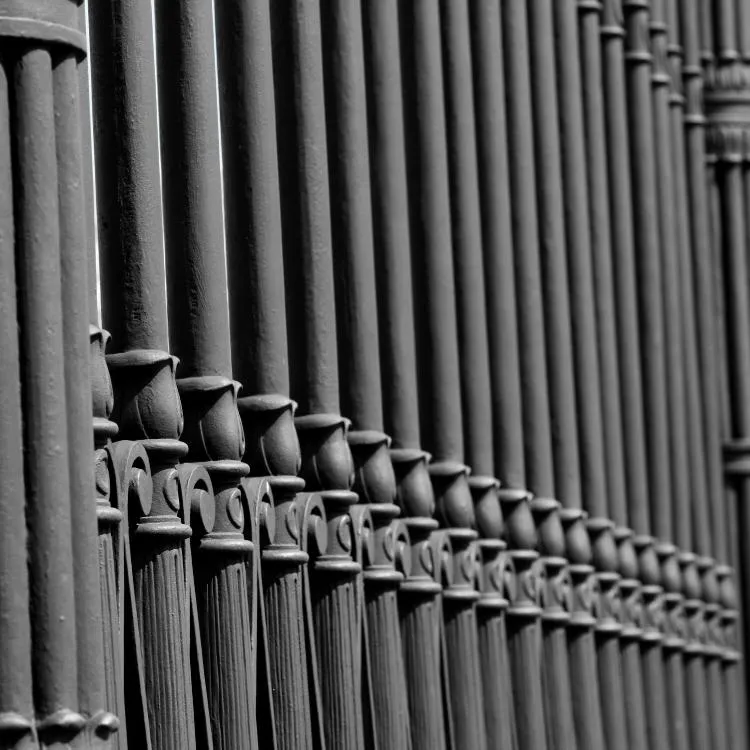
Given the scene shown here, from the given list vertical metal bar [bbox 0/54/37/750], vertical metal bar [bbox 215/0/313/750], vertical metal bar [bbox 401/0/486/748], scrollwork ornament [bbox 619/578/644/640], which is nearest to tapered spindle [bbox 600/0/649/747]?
scrollwork ornament [bbox 619/578/644/640]

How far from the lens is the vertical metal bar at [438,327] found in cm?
334

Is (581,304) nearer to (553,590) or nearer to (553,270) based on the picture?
(553,270)

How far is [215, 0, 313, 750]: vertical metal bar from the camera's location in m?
2.69

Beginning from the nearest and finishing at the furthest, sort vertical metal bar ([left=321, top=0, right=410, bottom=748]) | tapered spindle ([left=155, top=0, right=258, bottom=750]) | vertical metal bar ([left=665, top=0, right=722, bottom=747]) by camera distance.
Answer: tapered spindle ([left=155, top=0, right=258, bottom=750]) < vertical metal bar ([left=321, top=0, right=410, bottom=748]) < vertical metal bar ([left=665, top=0, right=722, bottom=747])

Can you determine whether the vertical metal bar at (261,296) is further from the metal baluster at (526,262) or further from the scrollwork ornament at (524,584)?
the metal baluster at (526,262)

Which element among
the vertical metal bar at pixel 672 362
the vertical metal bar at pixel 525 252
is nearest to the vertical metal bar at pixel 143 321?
the vertical metal bar at pixel 525 252

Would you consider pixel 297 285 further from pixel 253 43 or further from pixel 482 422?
pixel 482 422

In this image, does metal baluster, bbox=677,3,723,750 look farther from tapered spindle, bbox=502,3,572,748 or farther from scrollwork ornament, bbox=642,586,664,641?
tapered spindle, bbox=502,3,572,748

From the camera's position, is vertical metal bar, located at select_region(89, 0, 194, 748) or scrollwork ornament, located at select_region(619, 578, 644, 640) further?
scrollwork ornament, located at select_region(619, 578, 644, 640)

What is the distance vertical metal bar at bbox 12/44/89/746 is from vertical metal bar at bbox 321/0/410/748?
97 centimetres

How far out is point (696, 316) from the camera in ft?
16.3

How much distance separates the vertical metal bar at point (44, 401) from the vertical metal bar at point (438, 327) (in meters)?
1.34

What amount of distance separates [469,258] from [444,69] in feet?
1.22

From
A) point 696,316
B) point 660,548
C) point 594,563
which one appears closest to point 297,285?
point 594,563
